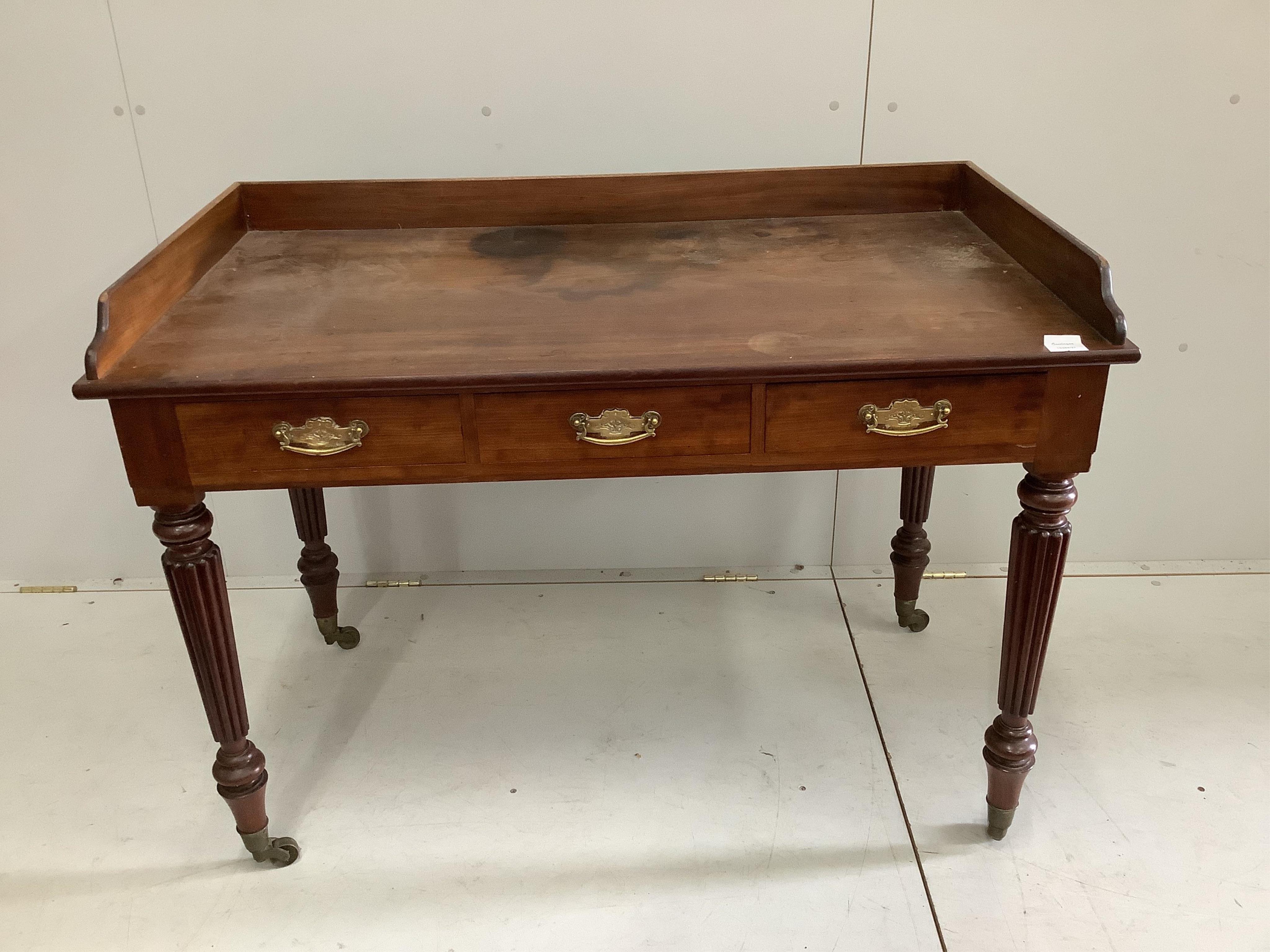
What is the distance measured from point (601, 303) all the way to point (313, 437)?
0.48m

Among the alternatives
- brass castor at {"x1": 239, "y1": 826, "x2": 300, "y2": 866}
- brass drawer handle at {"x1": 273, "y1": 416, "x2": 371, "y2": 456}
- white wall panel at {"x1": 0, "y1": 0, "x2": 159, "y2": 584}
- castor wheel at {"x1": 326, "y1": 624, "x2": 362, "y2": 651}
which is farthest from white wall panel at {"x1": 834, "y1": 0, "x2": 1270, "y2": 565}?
white wall panel at {"x1": 0, "y1": 0, "x2": 159, "y2": 584}

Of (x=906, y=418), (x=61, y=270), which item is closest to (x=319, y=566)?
(x=61, y=270)

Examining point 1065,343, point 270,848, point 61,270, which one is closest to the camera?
point 1065,343

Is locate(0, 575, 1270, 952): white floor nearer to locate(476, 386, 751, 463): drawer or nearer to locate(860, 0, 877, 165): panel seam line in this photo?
locate(476, 386, 751, 463): drawer

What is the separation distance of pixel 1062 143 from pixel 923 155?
0.93 feet

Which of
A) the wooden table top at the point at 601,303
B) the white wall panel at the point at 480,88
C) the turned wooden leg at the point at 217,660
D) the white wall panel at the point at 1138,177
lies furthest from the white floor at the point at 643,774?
the white wall panel at the point at 480,88

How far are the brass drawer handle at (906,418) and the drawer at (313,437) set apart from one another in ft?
1.86

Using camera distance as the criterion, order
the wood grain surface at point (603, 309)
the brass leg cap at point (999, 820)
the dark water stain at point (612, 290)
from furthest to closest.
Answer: the brass leg cap at point (999, 820), the dark water stain at point (612, 290), the wood grain surface at point (603, 309)

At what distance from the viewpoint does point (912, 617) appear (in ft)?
7.66

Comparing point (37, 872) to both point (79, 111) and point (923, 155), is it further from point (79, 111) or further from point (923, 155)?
point (923, 155)

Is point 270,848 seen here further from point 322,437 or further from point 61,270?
point 61,270

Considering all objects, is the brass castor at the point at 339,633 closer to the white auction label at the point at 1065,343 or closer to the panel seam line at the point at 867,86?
the panel seam line at the point at 867,86

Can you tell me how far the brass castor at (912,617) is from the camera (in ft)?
7.65

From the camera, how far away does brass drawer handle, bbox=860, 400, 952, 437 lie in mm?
1457
